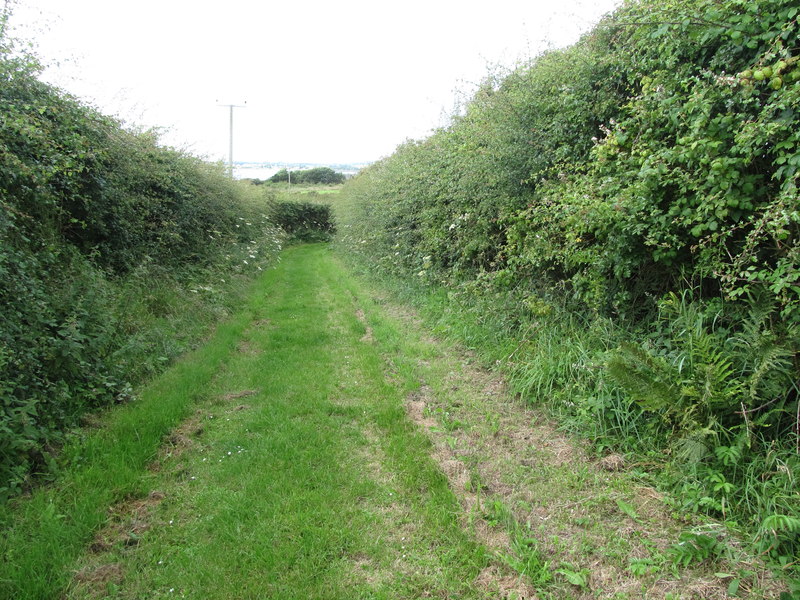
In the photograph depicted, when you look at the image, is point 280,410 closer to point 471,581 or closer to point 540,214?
point 471,581

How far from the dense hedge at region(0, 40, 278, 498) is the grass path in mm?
487

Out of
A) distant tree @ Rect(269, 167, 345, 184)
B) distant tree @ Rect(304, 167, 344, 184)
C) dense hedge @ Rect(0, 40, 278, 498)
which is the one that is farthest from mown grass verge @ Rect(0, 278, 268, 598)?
distant tree @ Rect(304, 167, 344, 184)

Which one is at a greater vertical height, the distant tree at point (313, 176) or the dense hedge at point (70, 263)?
the distant tree at point (313, 176)

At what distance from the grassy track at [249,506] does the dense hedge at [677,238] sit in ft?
5.57

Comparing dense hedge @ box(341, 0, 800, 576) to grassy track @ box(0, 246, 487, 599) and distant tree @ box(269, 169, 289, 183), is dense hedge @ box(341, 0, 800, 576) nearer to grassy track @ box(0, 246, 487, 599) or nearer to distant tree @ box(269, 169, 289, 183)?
grassy track @ box(0, 246, 487, 599)

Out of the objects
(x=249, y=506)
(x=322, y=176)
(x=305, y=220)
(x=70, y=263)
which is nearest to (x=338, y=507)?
(x=249, y=506)

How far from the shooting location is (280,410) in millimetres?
4996

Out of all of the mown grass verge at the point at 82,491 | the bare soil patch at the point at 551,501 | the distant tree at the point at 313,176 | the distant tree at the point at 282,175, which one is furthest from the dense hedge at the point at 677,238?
the distant tree at the point at 313,176

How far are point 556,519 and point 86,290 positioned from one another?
5.87 meters

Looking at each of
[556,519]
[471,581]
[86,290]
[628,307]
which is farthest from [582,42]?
[86,290]

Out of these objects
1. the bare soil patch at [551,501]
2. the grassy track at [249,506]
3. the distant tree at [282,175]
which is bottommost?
the grassy track at [249,506]

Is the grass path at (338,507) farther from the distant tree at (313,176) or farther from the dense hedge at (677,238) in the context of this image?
the distant tree at (313,176)

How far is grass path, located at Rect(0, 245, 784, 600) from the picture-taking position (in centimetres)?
269

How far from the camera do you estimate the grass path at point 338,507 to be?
8.84 feet
